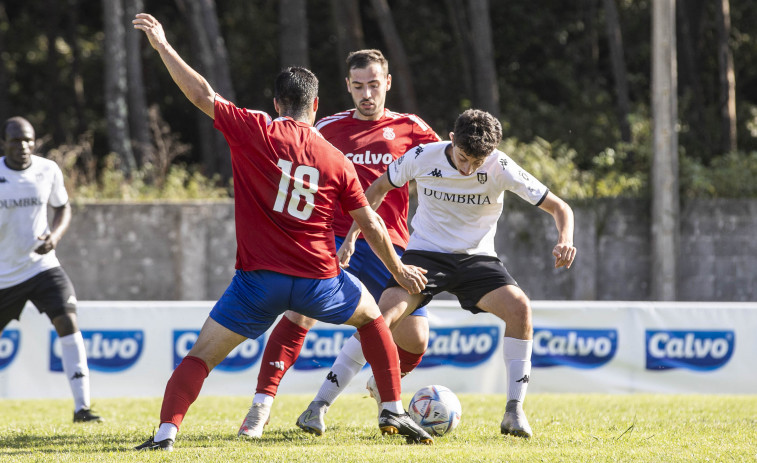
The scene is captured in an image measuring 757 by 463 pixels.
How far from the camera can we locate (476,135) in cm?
536

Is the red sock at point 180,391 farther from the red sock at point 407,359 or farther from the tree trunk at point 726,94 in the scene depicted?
the tree trunk at point 726,94

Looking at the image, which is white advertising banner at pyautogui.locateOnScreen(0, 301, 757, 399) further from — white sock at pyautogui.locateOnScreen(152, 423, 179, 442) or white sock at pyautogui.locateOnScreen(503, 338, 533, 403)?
white sock at pyautogui.locateOnScreen(152, 423, 179, 442)

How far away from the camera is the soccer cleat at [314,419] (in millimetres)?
5832

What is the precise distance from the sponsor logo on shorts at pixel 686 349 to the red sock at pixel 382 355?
4.86 meters

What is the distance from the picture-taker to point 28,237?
6816mm

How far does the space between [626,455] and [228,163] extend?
15551 mm

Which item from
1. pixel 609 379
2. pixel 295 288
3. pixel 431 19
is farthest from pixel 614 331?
pixel 431 19

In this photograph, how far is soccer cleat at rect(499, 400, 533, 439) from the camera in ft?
18.3

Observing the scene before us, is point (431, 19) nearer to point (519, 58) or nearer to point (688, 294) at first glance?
point (519, 58)

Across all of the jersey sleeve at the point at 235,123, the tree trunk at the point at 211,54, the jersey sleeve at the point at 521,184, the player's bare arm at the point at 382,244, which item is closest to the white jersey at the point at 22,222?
the jersey sleeve at the point at 235,123

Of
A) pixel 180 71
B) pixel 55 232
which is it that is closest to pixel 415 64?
pixel 55 232

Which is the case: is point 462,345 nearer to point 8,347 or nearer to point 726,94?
point 8,347

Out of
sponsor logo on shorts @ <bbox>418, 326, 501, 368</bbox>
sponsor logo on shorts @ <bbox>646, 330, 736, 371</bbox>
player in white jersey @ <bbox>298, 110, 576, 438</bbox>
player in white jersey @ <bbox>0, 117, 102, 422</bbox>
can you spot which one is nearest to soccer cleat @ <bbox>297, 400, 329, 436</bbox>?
player in white jersey @ <bbox>298, 110, 576, 438</bbox>

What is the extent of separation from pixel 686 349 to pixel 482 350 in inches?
78.1
